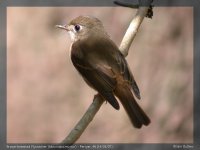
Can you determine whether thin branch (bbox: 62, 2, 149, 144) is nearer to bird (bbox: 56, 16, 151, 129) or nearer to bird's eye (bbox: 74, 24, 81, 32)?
bird (bbox: 56, 16, 151, 129)

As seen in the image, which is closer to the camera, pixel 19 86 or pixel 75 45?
pixel 75 45

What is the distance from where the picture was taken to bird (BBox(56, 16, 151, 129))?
285cm

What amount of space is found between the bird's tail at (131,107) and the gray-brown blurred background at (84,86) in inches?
27.7

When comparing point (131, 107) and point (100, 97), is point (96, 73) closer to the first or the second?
point (100, 97)

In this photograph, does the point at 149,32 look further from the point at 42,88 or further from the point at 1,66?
the point at 1,66

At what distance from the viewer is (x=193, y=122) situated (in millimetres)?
3545

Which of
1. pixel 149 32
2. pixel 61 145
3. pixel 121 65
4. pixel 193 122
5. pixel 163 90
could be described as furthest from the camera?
pixel 149 32

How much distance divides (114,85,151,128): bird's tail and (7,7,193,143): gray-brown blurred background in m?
0.70

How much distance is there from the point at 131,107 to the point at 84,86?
137 cm

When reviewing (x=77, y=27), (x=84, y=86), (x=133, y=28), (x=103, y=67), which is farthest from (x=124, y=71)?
(x=84, y=86)

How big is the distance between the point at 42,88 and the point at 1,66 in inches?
31.3

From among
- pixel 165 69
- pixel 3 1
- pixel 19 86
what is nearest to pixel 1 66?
pixel 3 1

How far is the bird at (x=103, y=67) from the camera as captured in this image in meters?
2.85

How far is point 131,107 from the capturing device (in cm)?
286
